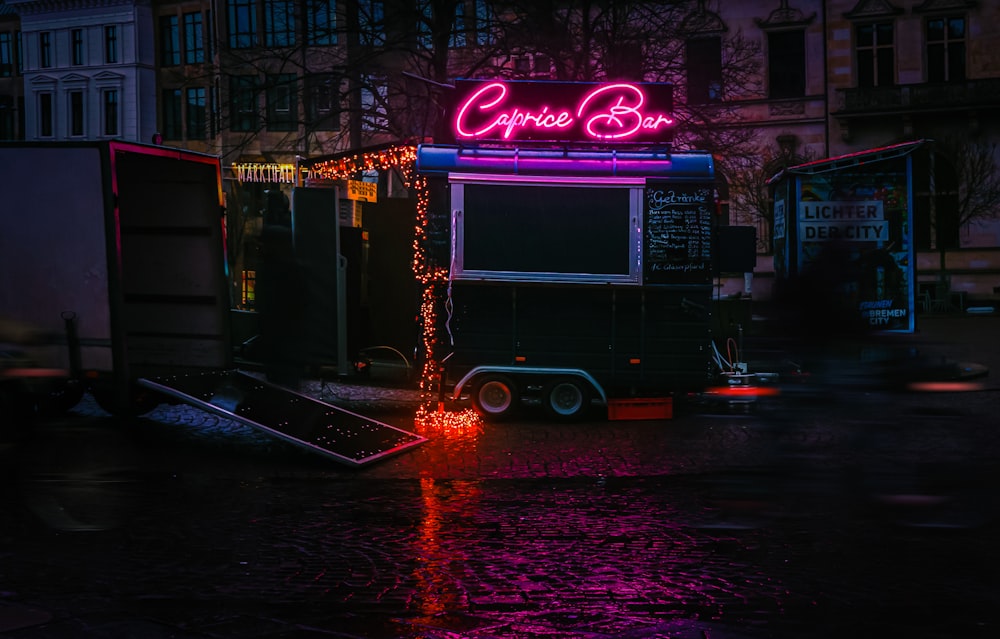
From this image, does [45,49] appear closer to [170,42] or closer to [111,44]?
[111,44]

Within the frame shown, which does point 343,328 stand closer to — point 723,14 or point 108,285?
point 108,285

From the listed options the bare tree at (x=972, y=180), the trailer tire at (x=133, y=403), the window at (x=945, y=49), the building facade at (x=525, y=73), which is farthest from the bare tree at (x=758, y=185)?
the trailer tire at (x=133, y=403)

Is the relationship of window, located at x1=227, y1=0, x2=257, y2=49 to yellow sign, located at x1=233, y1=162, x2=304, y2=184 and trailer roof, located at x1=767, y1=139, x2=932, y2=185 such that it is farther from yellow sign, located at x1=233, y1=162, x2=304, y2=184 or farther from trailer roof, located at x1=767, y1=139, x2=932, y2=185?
trailer roof, located at x1=767, y1=139, x2=932, y2=185

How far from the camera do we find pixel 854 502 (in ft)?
23.9

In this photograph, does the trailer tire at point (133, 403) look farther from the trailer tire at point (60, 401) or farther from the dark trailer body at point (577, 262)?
the dark trailer body at point (577, 262)

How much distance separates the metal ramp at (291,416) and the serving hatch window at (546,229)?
7.81ft

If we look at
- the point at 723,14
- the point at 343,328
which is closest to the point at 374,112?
the point at 343,328

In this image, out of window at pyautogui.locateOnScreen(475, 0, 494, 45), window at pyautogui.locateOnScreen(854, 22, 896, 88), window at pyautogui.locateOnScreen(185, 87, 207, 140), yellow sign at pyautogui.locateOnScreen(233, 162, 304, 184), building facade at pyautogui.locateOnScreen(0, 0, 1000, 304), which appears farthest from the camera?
window at pyautogui.locateOnScreen(185, 87, 207, 140)

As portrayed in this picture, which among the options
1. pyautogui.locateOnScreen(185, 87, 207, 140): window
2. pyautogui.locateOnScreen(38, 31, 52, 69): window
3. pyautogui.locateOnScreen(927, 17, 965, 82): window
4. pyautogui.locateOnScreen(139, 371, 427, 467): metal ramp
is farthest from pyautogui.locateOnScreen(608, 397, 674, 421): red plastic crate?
pyautogui.locateOnScreen(38, 31, 52, 69): window

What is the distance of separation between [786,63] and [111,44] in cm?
3438

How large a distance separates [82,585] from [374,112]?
629 inches

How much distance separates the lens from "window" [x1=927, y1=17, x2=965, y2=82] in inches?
1518

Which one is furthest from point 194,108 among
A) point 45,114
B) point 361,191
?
point 361,191

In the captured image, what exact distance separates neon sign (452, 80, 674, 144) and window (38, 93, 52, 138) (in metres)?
50.6
